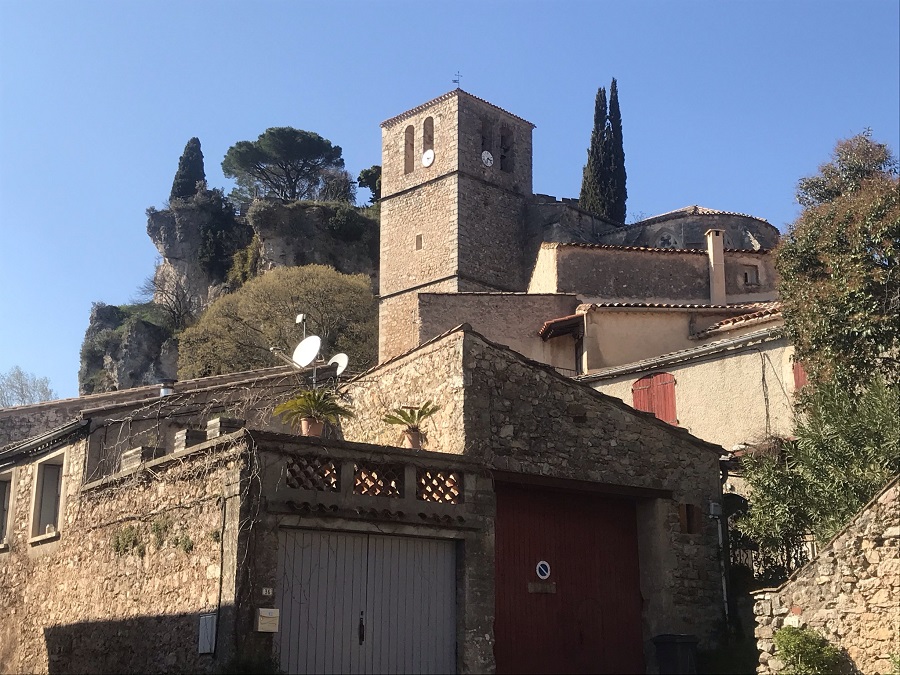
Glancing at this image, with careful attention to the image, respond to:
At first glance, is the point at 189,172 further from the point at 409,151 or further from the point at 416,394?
the point at 416,394

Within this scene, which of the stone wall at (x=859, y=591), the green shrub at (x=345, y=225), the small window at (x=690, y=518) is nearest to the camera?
the stone wall at (x=859, y=591)

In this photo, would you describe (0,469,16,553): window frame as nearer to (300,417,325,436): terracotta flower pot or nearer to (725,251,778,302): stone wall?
(300,417,325,436): terracotta flower pot

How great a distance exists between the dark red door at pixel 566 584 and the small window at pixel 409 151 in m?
30.4

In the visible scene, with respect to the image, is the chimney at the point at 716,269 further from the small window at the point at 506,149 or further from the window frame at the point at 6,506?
the window frame at the point at 6,506

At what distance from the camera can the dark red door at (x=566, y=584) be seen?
13805mm

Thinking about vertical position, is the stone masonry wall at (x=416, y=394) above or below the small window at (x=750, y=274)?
below

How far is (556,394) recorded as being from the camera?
14.5m

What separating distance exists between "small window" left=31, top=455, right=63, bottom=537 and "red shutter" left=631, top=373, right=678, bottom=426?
37.1 ft

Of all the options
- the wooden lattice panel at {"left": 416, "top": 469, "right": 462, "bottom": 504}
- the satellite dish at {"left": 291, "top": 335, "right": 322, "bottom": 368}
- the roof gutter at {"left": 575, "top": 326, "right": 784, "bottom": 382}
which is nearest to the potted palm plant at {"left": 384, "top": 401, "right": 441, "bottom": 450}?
the wooden lattice panel at {"left": 416, "top": 469, "right": 462, "bottom": 504}

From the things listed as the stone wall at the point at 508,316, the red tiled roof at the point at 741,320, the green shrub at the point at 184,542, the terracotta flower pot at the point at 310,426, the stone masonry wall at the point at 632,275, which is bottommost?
the green shrub at the point at 184,542

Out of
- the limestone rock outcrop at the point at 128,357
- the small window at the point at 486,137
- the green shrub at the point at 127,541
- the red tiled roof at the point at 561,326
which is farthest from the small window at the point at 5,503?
the limestone rock outcrop at the point at 128,357

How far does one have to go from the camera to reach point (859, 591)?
12055 mm

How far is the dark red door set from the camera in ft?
45.3

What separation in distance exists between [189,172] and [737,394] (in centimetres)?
5192
